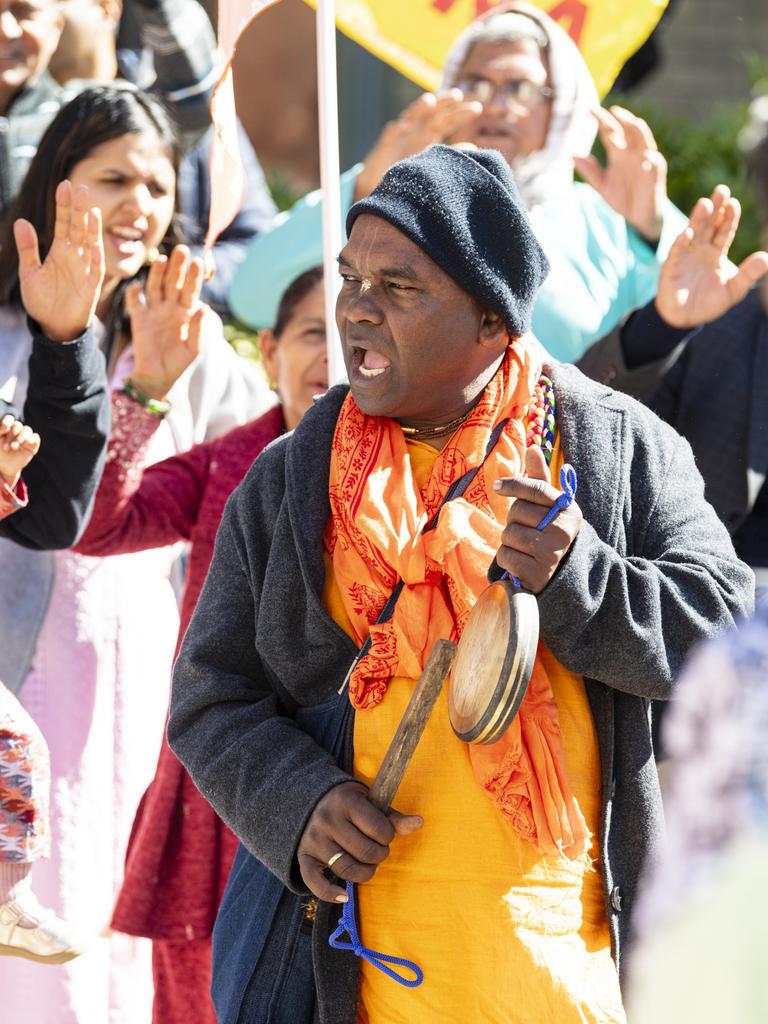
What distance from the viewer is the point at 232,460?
3.35m

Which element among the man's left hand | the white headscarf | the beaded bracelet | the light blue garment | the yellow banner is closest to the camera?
the man's left hand

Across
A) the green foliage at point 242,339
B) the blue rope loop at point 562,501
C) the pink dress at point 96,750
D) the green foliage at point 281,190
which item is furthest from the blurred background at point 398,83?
the blue rope loop at point 562,501

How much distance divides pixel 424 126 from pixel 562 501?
1.93 m

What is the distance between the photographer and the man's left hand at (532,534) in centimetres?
213

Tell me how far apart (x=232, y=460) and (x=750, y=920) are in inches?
96.9

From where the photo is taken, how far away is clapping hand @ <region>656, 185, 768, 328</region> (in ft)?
11.3

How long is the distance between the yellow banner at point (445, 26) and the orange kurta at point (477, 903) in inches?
103

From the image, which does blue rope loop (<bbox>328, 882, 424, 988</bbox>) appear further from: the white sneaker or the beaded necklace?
the white sneaker

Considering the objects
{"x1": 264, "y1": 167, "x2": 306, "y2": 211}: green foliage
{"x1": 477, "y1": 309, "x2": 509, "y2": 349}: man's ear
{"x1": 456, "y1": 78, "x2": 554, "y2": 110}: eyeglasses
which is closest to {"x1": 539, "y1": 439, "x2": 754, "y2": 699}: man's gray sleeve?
{"x1": 477, "y1": 309, "x2": 509, "y2": 349}: man's ear

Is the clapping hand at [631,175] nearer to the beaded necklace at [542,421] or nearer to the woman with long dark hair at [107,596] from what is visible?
the woman with long dark hair at [107,596]

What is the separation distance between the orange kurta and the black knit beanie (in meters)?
0.56

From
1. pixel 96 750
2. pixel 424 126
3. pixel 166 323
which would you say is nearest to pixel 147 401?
pixel 166 323

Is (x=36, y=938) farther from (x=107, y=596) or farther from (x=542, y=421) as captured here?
(x=542, y=421)

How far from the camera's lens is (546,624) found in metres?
2.21
